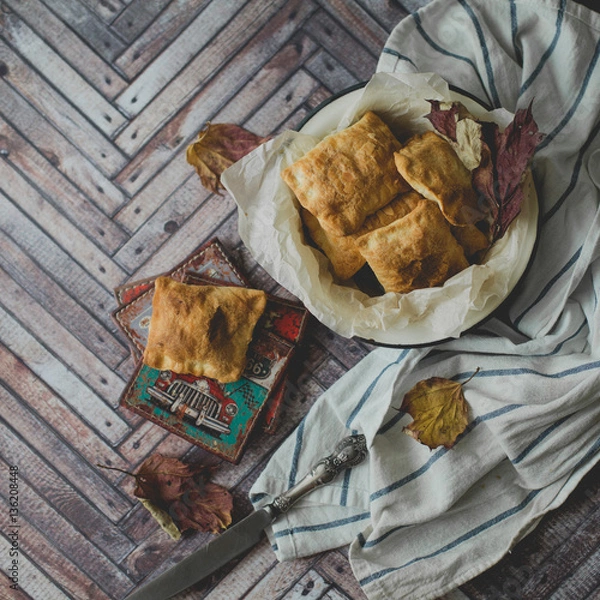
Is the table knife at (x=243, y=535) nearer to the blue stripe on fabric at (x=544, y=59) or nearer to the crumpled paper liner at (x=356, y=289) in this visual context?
the crumpled paper liner at (x=356, y=289)

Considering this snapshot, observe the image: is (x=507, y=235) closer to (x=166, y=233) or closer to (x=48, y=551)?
(x=166, y=233)

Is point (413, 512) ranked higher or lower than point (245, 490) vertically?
lower

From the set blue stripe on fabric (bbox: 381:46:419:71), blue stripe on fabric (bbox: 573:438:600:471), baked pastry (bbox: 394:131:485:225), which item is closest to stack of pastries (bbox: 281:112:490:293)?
baked pastry (bbox: 394:131:485:225)

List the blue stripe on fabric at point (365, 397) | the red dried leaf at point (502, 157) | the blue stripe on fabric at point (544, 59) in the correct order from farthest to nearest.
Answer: the blue stripe on fabric at point (365, 397) → the blue stripe on fabric at point (544, 59) → the red dried leaf at point (502, 157)

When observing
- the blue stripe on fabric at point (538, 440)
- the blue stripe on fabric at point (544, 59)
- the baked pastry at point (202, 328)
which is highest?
the baked pastry at point (202, 328)

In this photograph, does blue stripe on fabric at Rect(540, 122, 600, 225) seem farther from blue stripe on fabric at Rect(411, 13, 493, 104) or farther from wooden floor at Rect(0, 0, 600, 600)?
wooden floor at Rect(0, 0, 600, 600)

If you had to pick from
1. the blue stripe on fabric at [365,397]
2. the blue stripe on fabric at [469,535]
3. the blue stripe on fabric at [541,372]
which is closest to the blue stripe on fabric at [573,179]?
the blue stripe on fabric at [541,372]

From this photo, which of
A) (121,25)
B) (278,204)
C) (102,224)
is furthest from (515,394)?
(121,25)

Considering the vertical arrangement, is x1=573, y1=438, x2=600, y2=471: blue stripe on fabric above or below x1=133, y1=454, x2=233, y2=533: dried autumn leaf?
below
